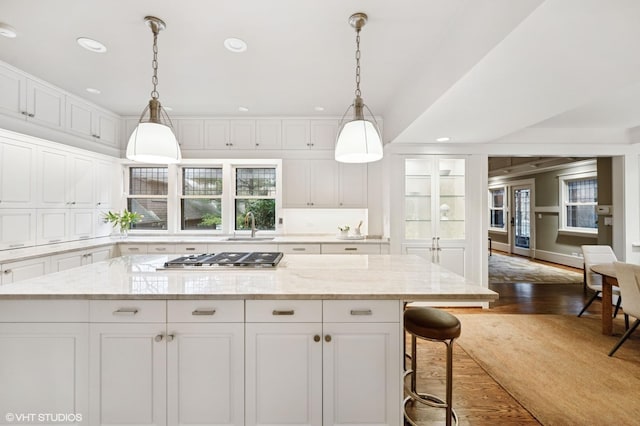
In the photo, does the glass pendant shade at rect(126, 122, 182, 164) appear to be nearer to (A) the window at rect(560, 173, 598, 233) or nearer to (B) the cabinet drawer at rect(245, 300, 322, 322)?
(B) the cabinet drawer at rect(245, 300, 322, 322)

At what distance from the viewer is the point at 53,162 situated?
10.5 ft

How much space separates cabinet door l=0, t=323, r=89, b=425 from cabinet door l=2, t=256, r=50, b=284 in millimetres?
1437

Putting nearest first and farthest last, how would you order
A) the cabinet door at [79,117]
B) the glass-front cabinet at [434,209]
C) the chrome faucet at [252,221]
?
1. the cabinet door at [79,117]
2. the glass-front cabinet at [434,209]
3. the chrome faucet at [252,221]

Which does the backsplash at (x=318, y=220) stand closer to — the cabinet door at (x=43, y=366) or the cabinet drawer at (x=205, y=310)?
the cabinet drawer at (x=205, y=310)

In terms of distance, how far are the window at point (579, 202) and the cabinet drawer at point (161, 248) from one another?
316 inches

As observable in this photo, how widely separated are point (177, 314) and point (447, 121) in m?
2.82

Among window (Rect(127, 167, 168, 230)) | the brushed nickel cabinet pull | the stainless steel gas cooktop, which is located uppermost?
window (Rect(127, 167, 168, 230))

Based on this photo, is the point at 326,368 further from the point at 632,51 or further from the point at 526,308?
the point at 526,308

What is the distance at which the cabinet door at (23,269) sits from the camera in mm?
2438

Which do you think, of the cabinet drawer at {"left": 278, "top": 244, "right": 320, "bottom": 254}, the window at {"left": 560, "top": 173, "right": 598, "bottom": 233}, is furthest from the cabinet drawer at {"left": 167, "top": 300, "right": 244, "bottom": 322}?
the window at {"left": 560, "top": 173, "right": 598, "bottom": 233}

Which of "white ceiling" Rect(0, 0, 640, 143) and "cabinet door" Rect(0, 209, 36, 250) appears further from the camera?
"cabinet door" Rect(0, 209, 36, 250)

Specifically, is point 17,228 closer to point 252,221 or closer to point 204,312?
point 252,221

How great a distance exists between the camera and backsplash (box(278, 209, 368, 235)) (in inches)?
173

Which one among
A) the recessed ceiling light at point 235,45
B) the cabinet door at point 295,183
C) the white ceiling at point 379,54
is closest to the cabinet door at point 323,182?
the cabinet door at point 295,183
